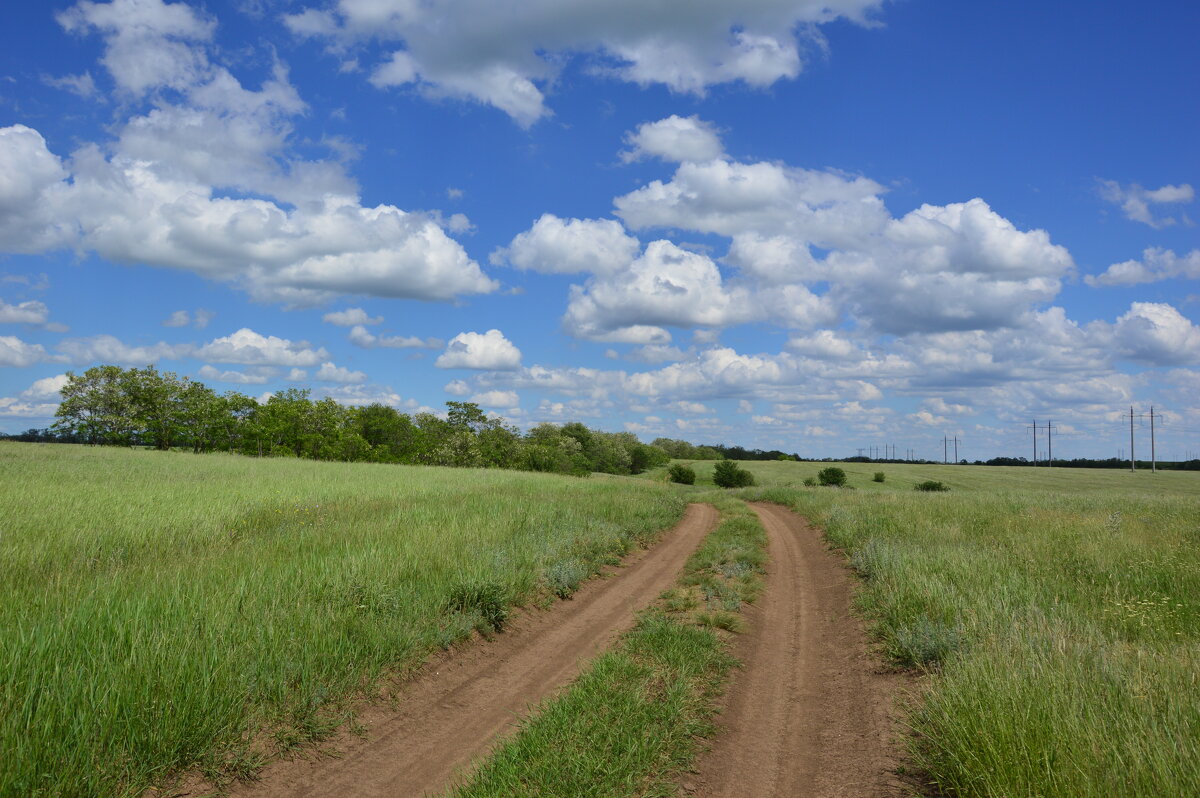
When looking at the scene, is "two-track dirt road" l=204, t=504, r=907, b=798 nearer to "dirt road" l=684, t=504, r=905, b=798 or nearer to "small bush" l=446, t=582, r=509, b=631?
"dirt road" l=684, t=504, r=905, b=798

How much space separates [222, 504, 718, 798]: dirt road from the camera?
5.27m

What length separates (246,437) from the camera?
274 ft

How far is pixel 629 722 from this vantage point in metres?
5.92

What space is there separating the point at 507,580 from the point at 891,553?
26.1 feet

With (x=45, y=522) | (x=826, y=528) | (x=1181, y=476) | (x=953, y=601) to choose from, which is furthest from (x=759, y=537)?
(x=1181, y=476)

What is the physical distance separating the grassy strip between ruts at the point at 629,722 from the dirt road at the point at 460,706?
0.40 metres

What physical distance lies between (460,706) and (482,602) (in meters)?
2.54

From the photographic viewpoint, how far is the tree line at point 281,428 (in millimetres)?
72250

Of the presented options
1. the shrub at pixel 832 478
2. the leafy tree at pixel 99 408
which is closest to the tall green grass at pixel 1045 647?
the shrub at pixel 832 478

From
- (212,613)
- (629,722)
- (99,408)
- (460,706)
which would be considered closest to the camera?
(629,722)

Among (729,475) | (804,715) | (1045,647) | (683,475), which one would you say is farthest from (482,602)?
(683,475)

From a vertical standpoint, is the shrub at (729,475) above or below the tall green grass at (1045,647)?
below

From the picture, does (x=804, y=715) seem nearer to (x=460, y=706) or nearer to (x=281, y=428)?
(x=460, y=706)

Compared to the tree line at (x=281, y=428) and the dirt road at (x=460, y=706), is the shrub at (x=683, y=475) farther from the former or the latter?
the dirt road at (x=460, y=706)
